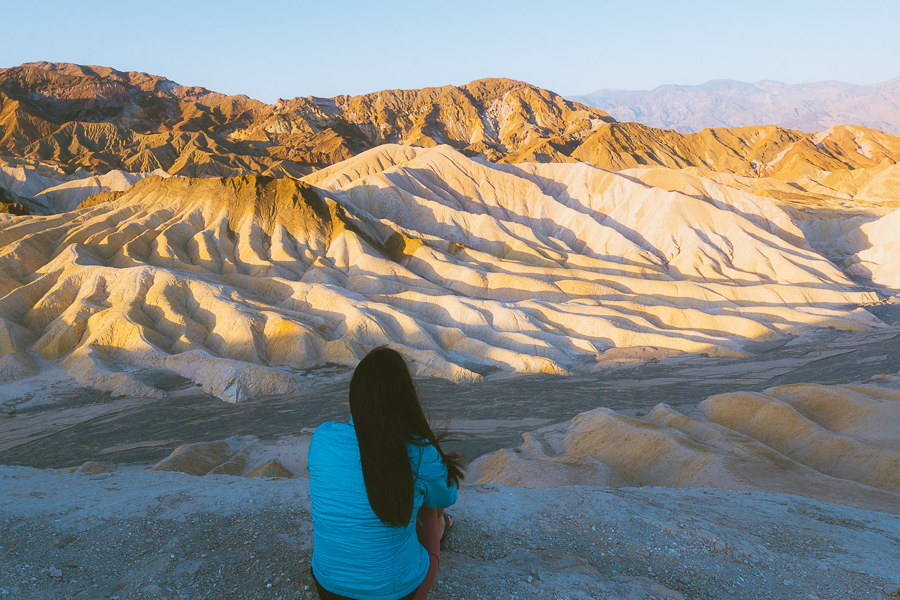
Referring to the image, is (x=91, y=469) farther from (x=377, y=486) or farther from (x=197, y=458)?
(x=377, y=486)

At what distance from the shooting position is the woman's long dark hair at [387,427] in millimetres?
3299

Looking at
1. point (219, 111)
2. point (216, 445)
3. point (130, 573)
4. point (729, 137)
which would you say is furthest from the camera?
point (219, 111)

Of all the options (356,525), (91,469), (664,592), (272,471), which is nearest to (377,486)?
(356,525)

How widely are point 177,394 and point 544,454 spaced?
78.3 feet

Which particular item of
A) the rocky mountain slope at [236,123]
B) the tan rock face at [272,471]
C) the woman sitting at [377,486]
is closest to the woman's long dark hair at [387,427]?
the woman sitting at [377,486]

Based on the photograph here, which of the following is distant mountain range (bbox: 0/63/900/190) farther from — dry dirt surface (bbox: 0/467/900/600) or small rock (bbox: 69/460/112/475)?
dry dirt surface (bbox: 0/467/900/600)

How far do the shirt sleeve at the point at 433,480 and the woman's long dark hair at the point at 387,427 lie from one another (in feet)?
0.49

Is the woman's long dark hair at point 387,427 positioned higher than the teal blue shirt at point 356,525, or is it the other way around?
the woman's long dark hair at point 387,427

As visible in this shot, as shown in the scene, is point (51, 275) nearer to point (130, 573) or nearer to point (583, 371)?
point (583, 371)

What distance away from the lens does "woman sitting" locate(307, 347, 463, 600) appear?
3.32 m

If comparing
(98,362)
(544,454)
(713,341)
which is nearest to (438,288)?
(713,341)

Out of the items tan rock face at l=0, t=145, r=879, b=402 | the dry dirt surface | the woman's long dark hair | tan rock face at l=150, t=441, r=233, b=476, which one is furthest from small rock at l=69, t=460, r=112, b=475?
the woman's long dark hair

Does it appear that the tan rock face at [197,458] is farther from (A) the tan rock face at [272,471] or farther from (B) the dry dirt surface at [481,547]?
(B) the dry dirt surface at [481,547]

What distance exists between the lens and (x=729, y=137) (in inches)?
5797
